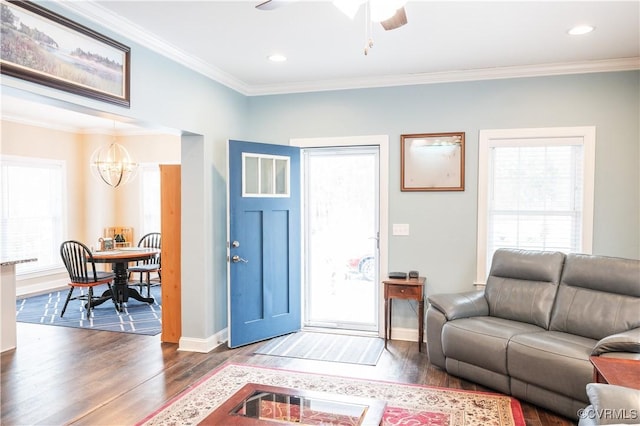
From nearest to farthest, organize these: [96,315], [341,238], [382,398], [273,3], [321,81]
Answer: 1. [273,3]
2. [382,398]
3. [321,81]
4. [341,238]
5. [96,315]

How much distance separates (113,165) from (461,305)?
5.09 m

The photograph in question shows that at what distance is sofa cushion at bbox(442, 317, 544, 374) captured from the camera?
3.08m

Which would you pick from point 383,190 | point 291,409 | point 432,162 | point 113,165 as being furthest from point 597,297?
point 113,165

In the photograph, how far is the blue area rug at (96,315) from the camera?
16.1 feet

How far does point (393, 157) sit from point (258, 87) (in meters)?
1.67

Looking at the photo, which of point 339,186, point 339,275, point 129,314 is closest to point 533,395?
point 339,275

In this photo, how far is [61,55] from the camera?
262 cm

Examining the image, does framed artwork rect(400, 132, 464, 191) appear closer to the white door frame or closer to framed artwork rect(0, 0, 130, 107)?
the white door frame

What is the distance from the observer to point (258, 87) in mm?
4758

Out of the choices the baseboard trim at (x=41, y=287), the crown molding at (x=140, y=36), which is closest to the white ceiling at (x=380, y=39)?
the crown molding at (x=140, y=36)

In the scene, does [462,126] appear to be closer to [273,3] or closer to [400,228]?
[400,228]

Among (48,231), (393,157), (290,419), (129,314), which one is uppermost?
(393,157)

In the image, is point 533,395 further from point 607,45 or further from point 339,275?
point 607,45

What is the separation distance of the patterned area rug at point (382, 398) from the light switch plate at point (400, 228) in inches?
62.9
